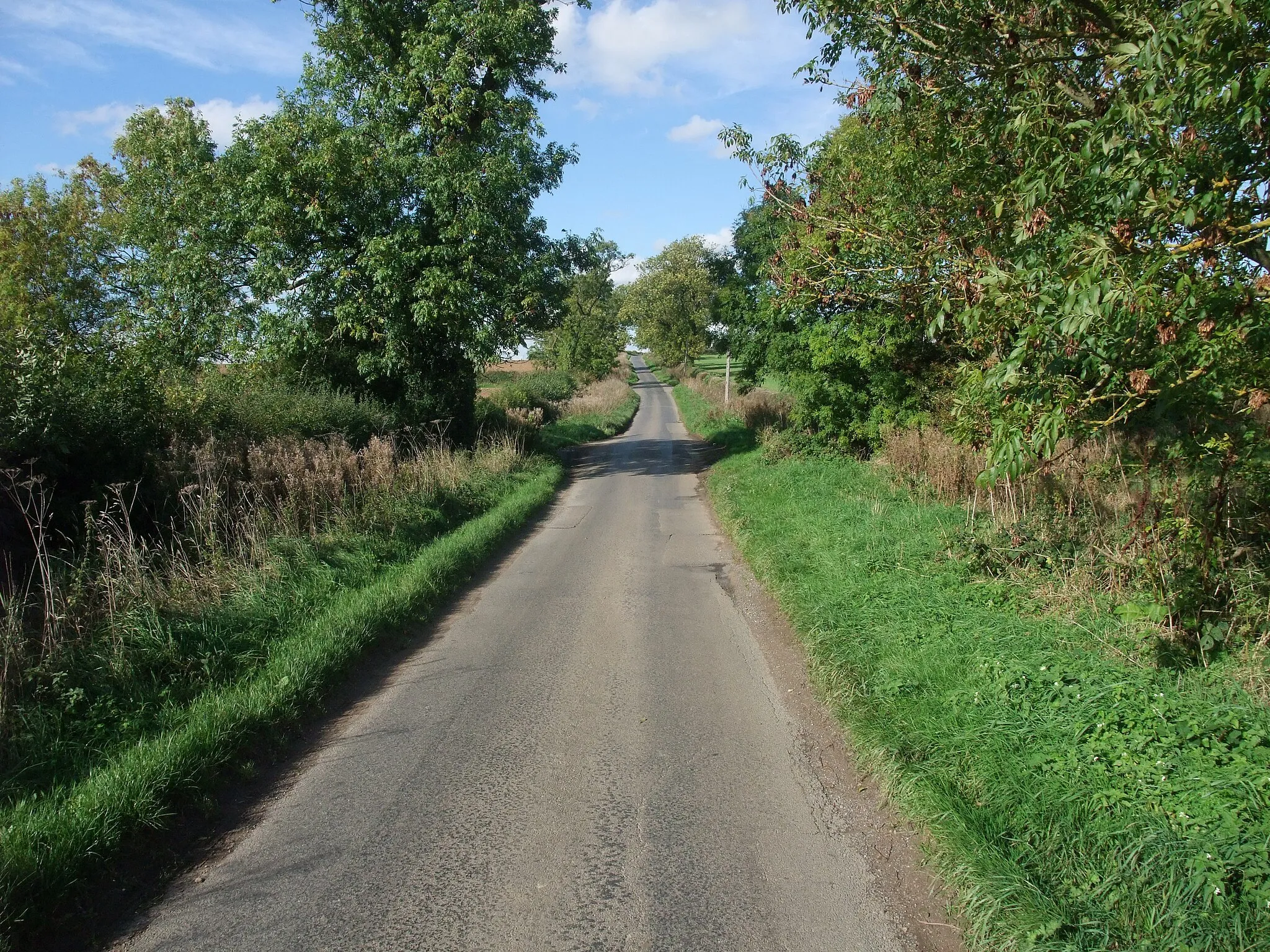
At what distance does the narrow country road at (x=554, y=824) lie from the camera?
11.2 ft

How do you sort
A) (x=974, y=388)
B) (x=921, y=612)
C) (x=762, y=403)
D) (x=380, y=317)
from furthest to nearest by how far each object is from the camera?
(x=762, y=403)
(x=380, y=317)
(x=921, y=612)
(x=974, y=388)

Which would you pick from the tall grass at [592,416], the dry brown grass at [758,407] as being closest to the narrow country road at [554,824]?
the dry brown grass at [758,407]

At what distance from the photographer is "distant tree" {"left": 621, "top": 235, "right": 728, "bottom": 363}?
68062 mm

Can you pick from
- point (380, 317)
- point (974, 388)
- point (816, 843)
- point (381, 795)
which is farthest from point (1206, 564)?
point (380, 317)

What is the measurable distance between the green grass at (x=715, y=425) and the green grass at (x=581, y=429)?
3319mm

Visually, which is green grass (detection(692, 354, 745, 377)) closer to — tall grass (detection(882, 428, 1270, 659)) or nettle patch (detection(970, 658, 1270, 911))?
tall grass (detection(882, 428, 1270, 659))

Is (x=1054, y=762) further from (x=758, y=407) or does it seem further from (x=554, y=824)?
(x=758, y=407)

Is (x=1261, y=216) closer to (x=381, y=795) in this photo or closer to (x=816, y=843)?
(x=816, y=843)

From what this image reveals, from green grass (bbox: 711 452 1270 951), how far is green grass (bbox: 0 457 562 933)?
12.8 ft

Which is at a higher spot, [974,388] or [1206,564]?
[974,388]

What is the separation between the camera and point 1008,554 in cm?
713

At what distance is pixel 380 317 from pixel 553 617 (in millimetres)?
11019

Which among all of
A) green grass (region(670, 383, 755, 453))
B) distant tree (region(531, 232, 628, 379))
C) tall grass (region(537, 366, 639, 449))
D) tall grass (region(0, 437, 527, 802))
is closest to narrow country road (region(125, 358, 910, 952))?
tall grass (region(0, 437, 527, 802))

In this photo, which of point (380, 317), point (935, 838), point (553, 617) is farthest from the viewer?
point (380, 317)
